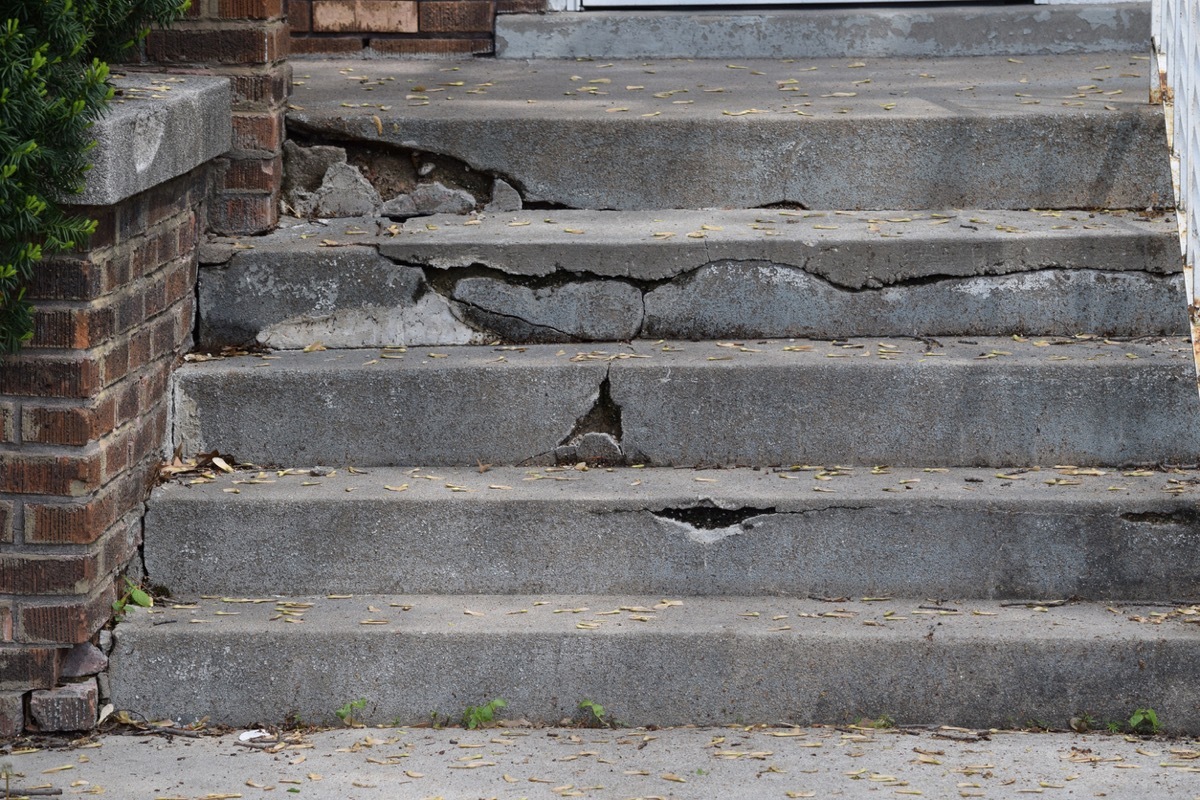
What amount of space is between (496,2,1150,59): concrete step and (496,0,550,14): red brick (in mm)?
32

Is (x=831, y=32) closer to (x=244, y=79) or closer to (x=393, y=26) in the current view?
(x=393, y=26)

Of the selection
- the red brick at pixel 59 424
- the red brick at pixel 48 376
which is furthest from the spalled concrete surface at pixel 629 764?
the red brick at pixel 48 376

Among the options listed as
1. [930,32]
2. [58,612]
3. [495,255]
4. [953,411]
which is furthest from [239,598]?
[930,32]

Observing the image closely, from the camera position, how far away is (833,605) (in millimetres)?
3020

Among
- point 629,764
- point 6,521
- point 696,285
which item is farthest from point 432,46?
point 629,764

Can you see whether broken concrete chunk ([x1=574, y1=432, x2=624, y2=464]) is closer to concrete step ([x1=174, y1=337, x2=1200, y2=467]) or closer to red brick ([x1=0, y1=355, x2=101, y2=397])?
concrete step ([x1=174, y1=337, x2=1200, y2=467])

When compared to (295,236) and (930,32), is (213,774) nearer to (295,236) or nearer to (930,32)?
(295,236)

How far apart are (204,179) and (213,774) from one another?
1.64m

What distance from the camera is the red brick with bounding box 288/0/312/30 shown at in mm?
4918

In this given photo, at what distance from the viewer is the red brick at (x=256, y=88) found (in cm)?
357

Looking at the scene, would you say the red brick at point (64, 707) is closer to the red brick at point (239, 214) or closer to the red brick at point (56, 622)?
the red brick at point (56, 622)

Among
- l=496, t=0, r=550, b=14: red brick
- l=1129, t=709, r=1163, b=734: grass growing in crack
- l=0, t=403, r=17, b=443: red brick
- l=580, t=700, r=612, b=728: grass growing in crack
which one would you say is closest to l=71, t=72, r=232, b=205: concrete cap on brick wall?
l=0, t=403, r=17, b=443: red brick

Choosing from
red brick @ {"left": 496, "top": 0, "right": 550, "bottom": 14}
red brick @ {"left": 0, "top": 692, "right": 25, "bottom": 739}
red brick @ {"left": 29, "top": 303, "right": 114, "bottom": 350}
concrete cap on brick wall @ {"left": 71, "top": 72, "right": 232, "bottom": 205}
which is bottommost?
red brick @ {"left": 0, "top": 692, "right": 25, "bottom": 739}

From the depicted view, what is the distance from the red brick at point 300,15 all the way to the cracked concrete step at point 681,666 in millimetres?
2743
